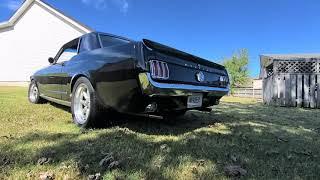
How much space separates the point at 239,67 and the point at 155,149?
53247mm

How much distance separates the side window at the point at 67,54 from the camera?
20.1 ft

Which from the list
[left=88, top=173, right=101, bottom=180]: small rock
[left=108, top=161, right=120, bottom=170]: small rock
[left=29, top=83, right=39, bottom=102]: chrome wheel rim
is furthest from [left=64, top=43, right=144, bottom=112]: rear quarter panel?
[left=29, top=83, right=39, bottom=102]: chrome wheel rim

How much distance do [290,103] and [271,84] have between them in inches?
53.5

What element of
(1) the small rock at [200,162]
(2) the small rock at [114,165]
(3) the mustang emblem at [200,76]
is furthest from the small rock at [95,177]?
(3) the mustang emblem at [200,76]

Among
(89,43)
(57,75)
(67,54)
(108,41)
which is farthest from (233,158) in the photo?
(67,54)

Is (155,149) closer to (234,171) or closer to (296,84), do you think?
(234,171)

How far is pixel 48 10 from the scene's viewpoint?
21.7 meters

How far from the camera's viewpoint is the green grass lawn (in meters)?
3.04

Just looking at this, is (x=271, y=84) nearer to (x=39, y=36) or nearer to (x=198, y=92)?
(x=198, y=92)

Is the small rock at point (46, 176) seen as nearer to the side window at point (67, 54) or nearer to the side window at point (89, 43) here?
the side window at point (89, 43)

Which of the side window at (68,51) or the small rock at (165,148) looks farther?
the side window at (68,51)

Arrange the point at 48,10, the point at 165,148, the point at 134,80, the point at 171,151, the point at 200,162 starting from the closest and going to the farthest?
1. the point at 200,162
2. the point at 171,151
3. the point at 165,148
4. the point at 134,80
5. the point at 48,10

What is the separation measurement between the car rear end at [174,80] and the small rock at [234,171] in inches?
52.2

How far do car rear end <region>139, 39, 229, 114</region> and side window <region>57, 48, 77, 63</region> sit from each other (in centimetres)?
223
